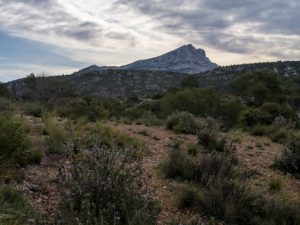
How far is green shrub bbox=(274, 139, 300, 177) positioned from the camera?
10.0 meters

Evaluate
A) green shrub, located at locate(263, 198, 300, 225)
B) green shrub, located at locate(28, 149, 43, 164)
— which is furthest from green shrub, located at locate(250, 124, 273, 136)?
green shrub, located at locate(263, 198, 300, 225)

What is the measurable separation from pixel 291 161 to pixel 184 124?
20.9ft

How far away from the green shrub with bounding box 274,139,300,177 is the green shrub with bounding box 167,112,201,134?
533cm

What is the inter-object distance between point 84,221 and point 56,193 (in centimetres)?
187

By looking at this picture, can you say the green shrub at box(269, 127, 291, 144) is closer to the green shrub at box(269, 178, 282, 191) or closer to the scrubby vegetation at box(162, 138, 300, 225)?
the green shrub at box(269, 178, 282, 191)

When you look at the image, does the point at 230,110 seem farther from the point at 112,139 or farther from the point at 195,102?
the point at 112,139

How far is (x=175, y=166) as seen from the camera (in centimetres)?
859

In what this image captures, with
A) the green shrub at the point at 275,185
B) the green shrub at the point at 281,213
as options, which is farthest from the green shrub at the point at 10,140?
the green shrub at the point at 275,185

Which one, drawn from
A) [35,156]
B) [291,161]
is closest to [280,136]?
[291,161]

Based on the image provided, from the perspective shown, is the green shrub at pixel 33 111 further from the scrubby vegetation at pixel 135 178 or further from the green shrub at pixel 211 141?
the green shrub at pixel 211 141

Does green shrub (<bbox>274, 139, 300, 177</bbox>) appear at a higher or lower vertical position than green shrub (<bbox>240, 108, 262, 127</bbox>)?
higher

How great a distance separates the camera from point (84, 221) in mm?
4891

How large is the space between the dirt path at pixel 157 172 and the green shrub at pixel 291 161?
2587 mm

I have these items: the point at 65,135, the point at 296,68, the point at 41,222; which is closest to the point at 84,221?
the point at 41,222
